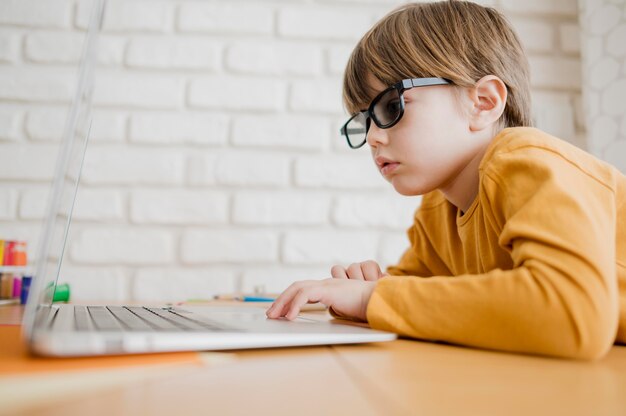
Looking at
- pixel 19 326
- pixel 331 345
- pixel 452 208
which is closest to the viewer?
pixel 331 345

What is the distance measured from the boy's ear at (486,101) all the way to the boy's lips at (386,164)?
5.6 inches

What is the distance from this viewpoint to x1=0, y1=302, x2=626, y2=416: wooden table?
285 millimetres

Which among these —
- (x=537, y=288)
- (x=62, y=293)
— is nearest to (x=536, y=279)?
(x=537, y=288)

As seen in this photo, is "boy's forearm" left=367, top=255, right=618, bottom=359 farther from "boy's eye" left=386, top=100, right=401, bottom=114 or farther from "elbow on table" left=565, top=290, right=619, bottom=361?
"boy's eye" left=386, top=100, right=401, bottom=114

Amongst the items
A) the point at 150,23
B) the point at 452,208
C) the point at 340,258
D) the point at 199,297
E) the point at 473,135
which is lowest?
the point at 199,297

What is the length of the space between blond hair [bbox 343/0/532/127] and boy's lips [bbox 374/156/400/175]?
0.11 metres

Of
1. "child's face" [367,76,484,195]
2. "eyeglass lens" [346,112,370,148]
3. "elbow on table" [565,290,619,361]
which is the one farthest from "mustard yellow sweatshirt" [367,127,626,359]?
"eyeglass lens" [346,112,370,148]

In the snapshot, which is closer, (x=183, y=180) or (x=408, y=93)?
(x=408, y=93)

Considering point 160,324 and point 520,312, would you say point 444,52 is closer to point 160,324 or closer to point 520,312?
point 520,312

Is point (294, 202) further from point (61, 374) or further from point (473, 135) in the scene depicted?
point (61, 374)

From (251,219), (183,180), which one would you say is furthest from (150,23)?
(251,219)

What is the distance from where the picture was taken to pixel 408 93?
0.84m

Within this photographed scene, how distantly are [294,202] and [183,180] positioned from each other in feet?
0.97

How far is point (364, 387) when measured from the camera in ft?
1.11
